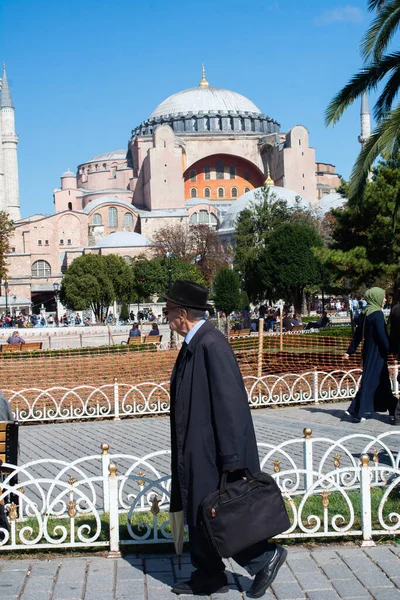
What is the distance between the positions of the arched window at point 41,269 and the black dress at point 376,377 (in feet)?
176

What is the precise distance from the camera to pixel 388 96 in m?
10.6

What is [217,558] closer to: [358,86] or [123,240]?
[358,86]

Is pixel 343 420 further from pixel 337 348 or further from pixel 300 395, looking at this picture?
pixel 337 348

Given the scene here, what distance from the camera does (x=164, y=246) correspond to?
5144 cm

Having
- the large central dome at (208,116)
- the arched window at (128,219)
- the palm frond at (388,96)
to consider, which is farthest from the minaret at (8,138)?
the palm frond at (388,96)

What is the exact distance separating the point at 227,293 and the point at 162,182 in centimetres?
3388

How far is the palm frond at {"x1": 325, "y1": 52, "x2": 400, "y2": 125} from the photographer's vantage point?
1024 cm

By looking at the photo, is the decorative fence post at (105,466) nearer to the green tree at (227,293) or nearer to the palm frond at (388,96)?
the palm frond at (388,96)

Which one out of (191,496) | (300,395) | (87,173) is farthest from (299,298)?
(87,173)

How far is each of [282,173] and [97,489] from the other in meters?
60.4

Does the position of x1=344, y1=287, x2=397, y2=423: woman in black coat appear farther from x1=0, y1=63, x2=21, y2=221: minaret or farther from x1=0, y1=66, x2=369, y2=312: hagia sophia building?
x1=0, y1=63, x2=21, y2=221: minaret

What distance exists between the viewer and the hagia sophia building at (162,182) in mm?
57062

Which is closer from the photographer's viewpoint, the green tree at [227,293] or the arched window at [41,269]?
the green tree at [227,293]

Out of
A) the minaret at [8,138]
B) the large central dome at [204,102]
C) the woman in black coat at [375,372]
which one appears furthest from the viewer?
the large central dome at [204,102]
